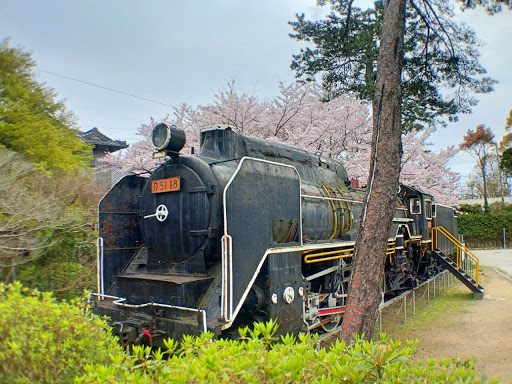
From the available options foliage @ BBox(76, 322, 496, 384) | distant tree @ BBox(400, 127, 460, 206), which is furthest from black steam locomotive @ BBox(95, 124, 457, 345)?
distant tree @ BBox(400, 127, 460, 206)

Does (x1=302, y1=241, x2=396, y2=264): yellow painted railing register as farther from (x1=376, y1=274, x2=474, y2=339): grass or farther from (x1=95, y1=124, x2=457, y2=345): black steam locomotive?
(x1=376, y1=274, x2=474, y2=339): grass

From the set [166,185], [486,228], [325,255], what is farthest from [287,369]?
[486,228]

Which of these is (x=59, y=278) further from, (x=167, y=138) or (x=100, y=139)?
(x=100, y=139)

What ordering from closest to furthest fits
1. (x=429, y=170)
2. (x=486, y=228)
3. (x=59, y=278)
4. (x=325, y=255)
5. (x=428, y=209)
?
1. (x=325, y=255)
2. (x=59, y=278)
3. (x=428, y=209)
4. (x=429, y=170)
5. (x=486, y=228)

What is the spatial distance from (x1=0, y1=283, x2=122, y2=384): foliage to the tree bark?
3.39 meters

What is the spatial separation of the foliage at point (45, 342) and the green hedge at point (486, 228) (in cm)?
3260

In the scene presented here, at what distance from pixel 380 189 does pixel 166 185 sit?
2.87m

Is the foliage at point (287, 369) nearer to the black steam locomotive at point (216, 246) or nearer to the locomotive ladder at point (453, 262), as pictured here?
the black steam locomotive at point (216, 246)

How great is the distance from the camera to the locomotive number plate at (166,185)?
17.9 feet

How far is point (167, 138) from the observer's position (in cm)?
542

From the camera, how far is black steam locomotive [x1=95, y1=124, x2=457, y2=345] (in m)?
4.86

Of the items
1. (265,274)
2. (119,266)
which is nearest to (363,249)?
(265,274)

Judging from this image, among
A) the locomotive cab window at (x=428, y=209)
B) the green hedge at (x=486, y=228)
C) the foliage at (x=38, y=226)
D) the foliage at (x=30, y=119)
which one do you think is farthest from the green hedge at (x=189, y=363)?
the green hedge at (x=486, y=228)

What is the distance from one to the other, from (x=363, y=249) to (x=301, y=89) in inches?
442
